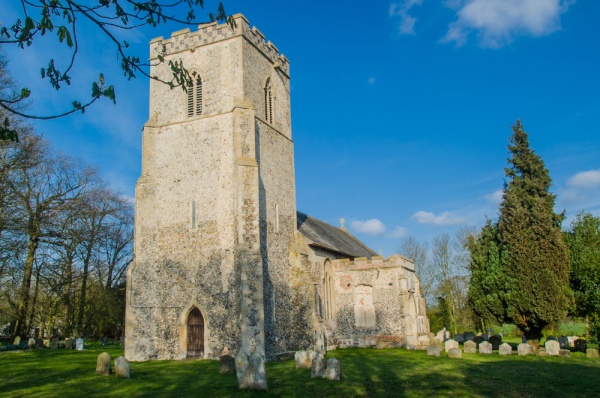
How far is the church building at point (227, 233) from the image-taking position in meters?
19.2

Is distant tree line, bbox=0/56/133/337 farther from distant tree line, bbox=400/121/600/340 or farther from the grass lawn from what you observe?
distant tree line, bbox=400/121/600/340

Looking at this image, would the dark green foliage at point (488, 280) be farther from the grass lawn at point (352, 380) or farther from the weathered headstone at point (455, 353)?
the weathered headstone at point (455, 353)

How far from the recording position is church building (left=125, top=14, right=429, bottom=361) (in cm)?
1925

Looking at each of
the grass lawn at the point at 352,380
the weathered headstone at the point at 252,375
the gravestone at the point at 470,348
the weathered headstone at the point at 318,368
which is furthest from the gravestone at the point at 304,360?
the gravestone at the point at 470,348

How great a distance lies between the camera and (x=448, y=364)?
664 inches

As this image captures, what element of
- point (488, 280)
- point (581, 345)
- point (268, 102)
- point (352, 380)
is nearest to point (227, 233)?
point (268, 102)

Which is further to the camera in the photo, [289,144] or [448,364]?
[289,144]

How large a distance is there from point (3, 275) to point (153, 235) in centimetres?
910

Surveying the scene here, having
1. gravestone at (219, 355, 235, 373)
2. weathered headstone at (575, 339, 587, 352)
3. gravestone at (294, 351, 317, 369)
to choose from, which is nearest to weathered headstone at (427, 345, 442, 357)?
gravestone at (294, 351, 317, 369)

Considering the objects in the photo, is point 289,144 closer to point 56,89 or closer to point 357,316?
point 357,316

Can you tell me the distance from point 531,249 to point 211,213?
1600 centimetres

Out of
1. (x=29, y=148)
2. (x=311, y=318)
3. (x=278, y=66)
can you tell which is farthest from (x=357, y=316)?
(x=29, y=148)

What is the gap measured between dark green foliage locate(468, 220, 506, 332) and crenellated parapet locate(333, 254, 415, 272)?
3966 millimetres

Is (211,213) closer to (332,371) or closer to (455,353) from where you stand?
(332,371)
